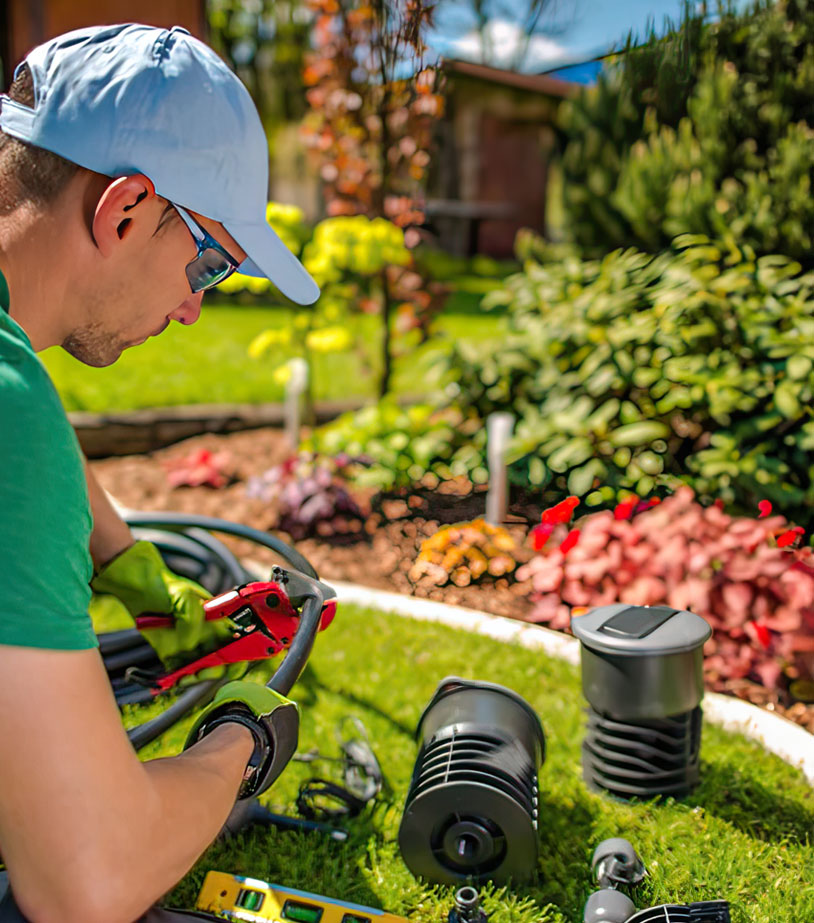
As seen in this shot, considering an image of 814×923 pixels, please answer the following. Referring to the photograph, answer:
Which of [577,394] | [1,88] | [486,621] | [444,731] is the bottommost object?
[486,621]

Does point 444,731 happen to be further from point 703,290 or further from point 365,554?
point 703,290

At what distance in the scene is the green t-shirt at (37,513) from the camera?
3.34 ft

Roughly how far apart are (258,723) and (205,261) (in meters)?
0.74

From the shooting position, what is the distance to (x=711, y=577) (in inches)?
102

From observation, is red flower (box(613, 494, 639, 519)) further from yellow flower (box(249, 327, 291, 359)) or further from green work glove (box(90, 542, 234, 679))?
yellow flower (box(249, 327, 291, 359))

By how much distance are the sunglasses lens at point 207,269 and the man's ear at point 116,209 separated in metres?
0.15

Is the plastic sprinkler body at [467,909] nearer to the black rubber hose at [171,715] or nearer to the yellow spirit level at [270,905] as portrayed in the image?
the yellow spirit level at [270,905]

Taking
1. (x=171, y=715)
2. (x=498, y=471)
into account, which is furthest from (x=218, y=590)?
(x=498, y=471)

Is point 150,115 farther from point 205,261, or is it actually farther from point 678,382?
point 678,382

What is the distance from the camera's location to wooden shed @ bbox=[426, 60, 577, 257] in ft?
47.4

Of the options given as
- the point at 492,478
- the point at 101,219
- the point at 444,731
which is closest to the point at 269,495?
the point at 492,478

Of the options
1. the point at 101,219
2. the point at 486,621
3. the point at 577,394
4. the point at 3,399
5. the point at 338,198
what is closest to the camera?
the point at 3,399

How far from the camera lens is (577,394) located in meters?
3.49

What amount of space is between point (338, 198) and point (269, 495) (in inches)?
68.4
